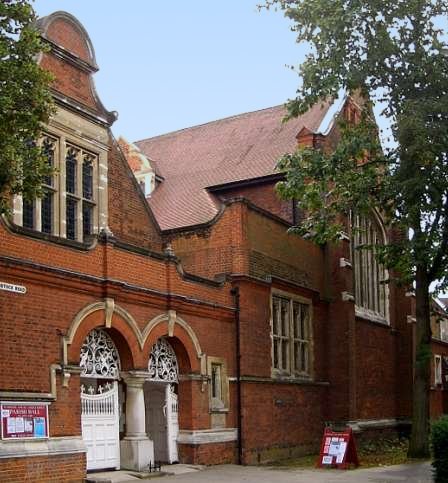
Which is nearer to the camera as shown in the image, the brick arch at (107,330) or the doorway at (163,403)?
the brick arch at (107,330)

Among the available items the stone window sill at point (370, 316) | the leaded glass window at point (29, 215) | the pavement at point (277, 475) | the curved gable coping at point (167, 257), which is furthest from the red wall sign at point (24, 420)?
the stone window sill at point (370, 316)

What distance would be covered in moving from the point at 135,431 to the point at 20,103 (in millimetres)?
9573

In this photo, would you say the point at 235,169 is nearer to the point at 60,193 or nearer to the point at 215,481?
the point at 60,193

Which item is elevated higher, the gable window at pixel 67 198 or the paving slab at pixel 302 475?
the gable window at pixel 67 198

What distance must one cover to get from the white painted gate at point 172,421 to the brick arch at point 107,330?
2213mm

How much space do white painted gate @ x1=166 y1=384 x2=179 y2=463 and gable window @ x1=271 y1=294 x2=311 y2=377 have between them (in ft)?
15.2

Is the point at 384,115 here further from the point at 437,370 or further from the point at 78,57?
the point at 437,370

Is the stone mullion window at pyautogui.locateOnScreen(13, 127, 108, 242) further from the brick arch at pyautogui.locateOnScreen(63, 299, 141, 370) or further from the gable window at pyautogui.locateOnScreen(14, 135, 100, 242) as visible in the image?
the brick arch at pyautogui.locateOnScreen(63, 299, 141, 370)

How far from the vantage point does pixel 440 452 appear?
48.4 ft

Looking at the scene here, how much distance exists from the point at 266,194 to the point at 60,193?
10545 millimetres

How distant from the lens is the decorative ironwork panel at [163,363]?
63.8 ft

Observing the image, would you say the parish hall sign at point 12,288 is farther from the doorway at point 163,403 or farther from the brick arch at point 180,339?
the doorway at point 163,403

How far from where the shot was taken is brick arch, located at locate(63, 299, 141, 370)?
16422 millimetres

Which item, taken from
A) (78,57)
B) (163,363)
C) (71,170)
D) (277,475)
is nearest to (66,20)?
(78,57)
